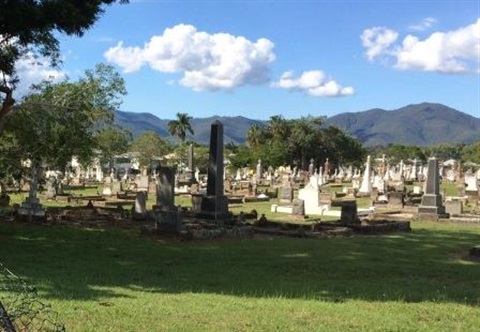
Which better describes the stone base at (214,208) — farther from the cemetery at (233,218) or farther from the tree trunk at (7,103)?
the tree trunk at (7,103)

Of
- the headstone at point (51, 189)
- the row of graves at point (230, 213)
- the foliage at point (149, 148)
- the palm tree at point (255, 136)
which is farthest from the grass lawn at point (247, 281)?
the palm tree at point (255, 136)

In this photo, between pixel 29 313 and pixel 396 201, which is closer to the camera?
pixel 29 313

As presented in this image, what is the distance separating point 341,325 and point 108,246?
29.0 feet

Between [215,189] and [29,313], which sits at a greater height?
[215,189]

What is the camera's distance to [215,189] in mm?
21219

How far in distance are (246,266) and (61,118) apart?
14996 millimetres

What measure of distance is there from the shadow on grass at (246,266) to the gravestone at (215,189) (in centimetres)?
382

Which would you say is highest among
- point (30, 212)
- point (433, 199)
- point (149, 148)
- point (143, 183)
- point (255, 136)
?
point (255, 136)

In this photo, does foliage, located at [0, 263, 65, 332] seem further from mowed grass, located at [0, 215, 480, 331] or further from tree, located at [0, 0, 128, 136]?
tree, located at [0, 0, 128, 136]

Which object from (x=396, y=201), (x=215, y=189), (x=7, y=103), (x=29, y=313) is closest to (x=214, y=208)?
(x=215, y=189)

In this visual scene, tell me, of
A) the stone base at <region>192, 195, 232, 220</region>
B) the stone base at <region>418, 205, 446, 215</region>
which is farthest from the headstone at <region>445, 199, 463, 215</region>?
the stone base at <region>192, 195, 232, 220</region>

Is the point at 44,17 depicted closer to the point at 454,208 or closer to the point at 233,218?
the point at 233,218

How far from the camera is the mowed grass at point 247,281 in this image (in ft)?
23.3

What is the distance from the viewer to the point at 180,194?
40125 millimetres
